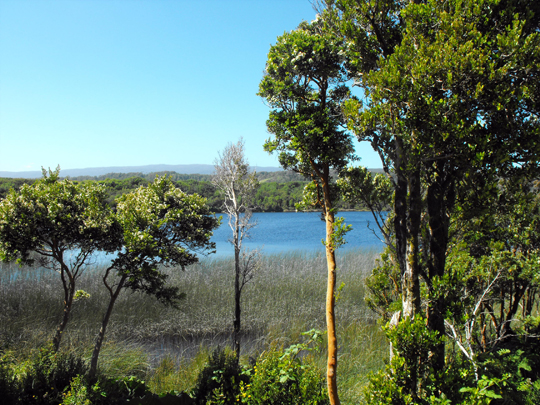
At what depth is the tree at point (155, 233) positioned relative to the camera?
462 cm

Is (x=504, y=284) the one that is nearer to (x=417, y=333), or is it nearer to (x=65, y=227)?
(x=417, y=333)

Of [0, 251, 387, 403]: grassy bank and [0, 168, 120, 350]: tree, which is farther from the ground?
[0, 168, 120, 350]: tree

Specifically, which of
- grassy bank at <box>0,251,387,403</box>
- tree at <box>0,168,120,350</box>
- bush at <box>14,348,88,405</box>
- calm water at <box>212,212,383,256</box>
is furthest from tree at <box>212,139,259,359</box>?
bush at <box>14,348,88,405</box>

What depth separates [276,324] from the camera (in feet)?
27.8

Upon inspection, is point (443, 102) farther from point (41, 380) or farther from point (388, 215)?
point (41, 380)

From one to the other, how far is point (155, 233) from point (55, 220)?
127 cm

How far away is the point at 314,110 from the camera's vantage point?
3701mm

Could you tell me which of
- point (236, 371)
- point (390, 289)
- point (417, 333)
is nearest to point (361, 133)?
point (417, 333)

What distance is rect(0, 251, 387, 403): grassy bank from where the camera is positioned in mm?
6297

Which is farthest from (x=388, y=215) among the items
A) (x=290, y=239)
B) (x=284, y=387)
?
(x=290, y=239)

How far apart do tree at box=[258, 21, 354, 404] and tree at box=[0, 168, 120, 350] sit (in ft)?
8.58

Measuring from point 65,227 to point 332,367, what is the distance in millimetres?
3799

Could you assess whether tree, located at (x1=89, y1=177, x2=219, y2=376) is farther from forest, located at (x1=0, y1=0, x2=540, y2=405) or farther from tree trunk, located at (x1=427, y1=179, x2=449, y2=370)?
tree trunk, located at (x1=427, y1=179, x2=449, y2=370)

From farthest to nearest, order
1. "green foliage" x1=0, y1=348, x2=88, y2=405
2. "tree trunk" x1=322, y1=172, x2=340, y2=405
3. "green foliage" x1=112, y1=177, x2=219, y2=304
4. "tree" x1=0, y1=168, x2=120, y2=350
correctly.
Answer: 1. "green foliage" x1=112, y1=177, x2=219, y2=304
2. "tree" x1=0, y1=168, x2=120, y2=350
3. "green foliage" x1=0, y1=348, x2=88, y2=405
4. "tree trunk" x1=322, y1=172, x2=340, y2=405
